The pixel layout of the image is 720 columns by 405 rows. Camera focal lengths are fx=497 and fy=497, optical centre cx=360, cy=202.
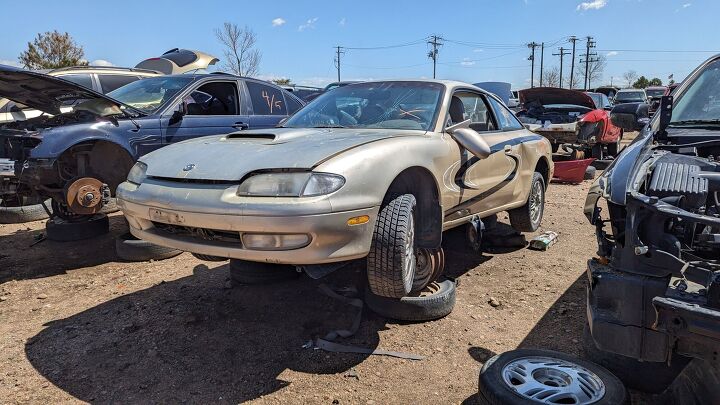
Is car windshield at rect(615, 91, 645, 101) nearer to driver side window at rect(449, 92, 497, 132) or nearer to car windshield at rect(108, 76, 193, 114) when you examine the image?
driver side window at rect(449, 92, 497, 132)

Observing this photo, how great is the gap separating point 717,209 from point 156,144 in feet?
15.9

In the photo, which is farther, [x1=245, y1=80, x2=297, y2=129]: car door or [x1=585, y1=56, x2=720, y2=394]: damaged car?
[x1=245, y1=80, x2=297, y2=129]: car door

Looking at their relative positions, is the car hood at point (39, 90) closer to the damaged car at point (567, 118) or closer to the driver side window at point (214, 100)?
the driver side window at point (214, 100)

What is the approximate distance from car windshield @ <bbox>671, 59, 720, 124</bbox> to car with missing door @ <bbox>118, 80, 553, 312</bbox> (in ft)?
4.34

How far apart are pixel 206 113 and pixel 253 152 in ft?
11.3

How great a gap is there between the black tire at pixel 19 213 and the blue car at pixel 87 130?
1306 mm

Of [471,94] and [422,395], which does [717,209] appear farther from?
[471,94]

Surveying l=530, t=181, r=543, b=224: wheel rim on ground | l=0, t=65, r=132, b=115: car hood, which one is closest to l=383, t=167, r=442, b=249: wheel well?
l=530, t=181, r=543, b=224: wheel rim on ground

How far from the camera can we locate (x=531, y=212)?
17.1 ft

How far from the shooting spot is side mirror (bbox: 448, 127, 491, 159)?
355cm

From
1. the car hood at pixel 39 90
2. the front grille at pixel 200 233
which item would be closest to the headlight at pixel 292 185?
the front grille at pixel 200 233

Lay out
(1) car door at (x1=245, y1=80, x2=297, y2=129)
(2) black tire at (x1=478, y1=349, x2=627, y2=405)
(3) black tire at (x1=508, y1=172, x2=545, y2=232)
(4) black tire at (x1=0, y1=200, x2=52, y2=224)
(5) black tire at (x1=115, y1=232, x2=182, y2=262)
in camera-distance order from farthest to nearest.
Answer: (1) car door at (x1=245, y1=80, x2=297, y2=129) → (4) black tire at (x1=0, y1=200, x2=52, y2=224) → (3) black tire at (x1=508, y1=172, x2=545, y2=232) → (5) black tire at (x1=115, y1=232, x2=182, y2=262) → (2) black tire at (x1=478, y1=349, x2=627, y2=405)

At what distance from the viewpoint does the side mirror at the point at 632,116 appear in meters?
3.65

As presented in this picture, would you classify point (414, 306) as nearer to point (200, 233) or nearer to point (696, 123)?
point (200, 233)
